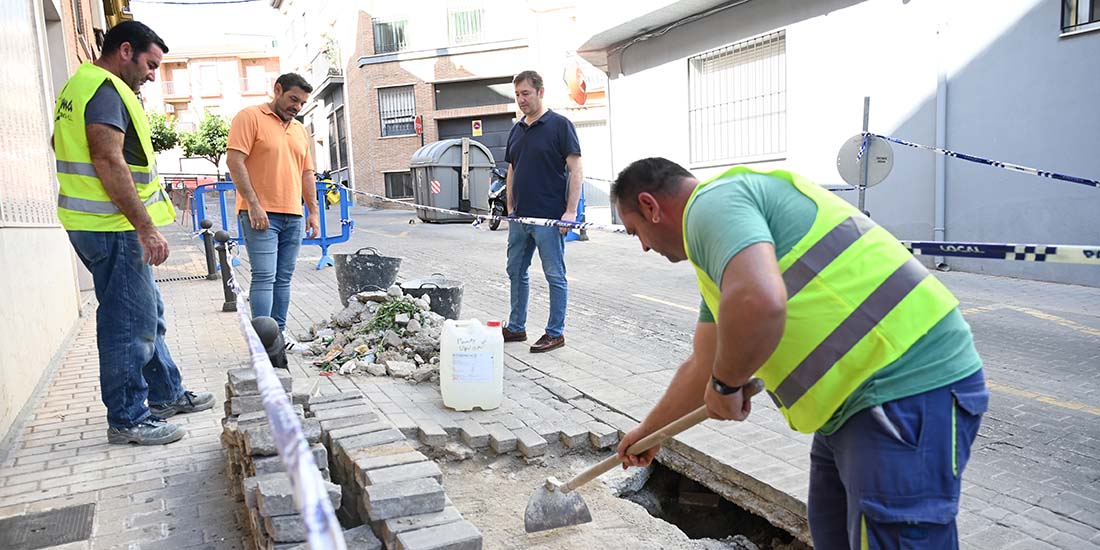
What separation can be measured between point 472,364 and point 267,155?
6.79 ft

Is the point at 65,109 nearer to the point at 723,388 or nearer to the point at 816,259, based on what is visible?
the point at 723,388

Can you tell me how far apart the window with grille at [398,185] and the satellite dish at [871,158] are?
2399cm

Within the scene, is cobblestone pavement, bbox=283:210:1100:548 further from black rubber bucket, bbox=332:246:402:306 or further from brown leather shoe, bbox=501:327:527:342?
black rubber bucket, bbox=332:246:402:306

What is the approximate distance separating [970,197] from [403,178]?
23998 millimetres

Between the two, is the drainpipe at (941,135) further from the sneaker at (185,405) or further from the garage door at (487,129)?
the garage door at (487,129)

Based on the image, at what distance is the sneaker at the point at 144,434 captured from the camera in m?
3.59

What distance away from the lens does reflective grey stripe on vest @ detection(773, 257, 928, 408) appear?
1.57m

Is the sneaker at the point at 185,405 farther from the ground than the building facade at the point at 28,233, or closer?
closer

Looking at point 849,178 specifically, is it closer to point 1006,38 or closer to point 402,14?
point 1006,38

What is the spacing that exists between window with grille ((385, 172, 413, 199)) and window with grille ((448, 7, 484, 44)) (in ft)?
18.5

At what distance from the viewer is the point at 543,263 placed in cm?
528

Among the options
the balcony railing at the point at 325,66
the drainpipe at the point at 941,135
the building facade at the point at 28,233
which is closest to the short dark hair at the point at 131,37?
the building facade at the point at 28,233

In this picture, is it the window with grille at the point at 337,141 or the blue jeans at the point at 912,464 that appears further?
the window with grille at the point at 337,141

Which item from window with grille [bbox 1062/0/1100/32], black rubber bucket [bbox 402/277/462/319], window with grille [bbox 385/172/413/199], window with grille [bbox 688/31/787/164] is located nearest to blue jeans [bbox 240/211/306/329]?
black rubber bucket [bbox 402/277/462/319]
